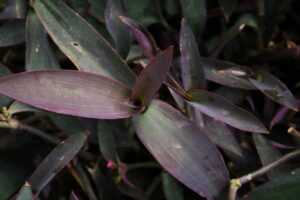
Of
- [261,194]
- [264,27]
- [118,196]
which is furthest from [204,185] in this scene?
[264,27]

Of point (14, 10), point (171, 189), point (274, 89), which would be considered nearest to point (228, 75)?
point (274, 89)

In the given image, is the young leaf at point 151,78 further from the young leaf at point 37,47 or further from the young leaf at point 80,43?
the young leaf at point 37,47

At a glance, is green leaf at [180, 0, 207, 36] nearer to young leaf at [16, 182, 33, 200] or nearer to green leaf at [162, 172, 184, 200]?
green leaf at [162, 172, 184, 200]

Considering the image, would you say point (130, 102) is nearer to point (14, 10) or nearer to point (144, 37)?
point (144, 37)

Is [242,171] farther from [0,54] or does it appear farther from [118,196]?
[0,54]

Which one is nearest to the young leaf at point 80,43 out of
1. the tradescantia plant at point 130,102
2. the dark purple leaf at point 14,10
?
the tradescantia plant at point 130,102

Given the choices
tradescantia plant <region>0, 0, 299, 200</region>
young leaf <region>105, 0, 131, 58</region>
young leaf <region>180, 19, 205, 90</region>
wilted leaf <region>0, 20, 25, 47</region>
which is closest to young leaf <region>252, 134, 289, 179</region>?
tradescantia plant <region>0, 0, 299, 200</region>
